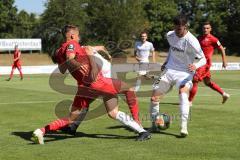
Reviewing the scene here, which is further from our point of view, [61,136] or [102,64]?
[61,136]

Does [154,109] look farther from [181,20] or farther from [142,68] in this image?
[142,68]

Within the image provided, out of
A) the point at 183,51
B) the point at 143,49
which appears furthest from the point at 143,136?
the point at 143,49

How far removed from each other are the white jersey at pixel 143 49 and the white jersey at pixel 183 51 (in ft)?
32.3

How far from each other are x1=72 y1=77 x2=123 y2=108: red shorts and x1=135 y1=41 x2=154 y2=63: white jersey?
1088 cm

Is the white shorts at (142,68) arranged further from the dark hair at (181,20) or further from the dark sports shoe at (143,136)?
the dark sports shoe at (143,136)

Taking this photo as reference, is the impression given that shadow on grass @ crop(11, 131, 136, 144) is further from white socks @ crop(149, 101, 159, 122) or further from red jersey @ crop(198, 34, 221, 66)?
red jersey @ crop(198, 34, 221, 66)

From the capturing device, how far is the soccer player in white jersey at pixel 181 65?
9.30m

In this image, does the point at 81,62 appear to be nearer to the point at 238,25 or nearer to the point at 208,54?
the point at 208,54

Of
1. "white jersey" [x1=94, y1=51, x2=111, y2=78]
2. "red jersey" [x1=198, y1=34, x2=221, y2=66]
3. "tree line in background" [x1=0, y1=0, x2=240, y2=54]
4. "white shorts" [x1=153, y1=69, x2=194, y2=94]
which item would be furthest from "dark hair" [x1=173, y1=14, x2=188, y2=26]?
"tree line in background" [x1=0, y1=0, x2=240, y2=54]

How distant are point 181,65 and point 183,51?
0.30 metres

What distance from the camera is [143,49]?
19.8m

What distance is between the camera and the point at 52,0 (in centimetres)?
7262

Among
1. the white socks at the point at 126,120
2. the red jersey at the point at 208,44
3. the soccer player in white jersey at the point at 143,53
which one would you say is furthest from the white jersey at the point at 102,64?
the soccer player in white jersey at the point at 143,53

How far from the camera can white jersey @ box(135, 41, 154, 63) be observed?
19.8m
